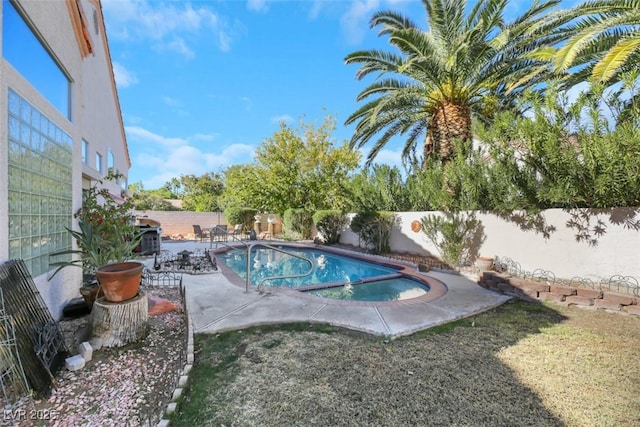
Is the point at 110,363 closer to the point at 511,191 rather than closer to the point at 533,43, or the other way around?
the point at 511,191

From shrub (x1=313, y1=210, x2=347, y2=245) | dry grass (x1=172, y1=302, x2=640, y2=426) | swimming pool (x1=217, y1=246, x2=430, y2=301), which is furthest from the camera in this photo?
shrub (x1=313, y1=210, x2=347, y2=245)

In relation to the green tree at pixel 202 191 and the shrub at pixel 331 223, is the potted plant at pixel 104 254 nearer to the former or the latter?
the shrub at pixel 331 223

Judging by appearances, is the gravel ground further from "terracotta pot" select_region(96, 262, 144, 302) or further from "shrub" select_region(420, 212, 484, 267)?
"shrub" select_region(420, 212, 484, 267)

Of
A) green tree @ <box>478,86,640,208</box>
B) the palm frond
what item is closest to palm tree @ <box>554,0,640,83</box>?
the palm frond

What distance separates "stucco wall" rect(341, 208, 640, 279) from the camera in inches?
282

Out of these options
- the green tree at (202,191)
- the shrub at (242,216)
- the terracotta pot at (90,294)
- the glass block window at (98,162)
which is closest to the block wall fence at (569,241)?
the terracotta pot at (90,294)

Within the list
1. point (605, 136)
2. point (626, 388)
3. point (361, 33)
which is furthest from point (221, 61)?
point (626, 388)

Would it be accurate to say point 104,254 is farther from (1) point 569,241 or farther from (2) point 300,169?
(2) point 300,169

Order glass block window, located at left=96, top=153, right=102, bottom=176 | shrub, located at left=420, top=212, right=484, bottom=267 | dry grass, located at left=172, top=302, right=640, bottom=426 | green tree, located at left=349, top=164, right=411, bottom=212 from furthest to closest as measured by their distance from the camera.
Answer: green tree, located at left=349, top=164, right=411, bottom=212 < glass block window, located at left=96, top=153, right=102, bottom=176 < shrub, located at left=420, top=212, right=484, bottom=267 < dry grass, located at left=172, top=302, right=640, bottom=426

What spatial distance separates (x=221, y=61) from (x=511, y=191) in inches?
649

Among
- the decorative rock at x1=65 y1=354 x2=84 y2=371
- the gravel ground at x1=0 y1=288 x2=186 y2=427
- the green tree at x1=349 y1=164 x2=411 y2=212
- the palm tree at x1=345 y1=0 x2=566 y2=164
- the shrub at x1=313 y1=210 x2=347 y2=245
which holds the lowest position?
the gravel ground at x1=0 y1=288 x2=186 y2=427

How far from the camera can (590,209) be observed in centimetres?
767

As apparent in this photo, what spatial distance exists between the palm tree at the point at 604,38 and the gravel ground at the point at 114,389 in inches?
404

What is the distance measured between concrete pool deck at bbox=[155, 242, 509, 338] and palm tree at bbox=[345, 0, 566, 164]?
6858mm
